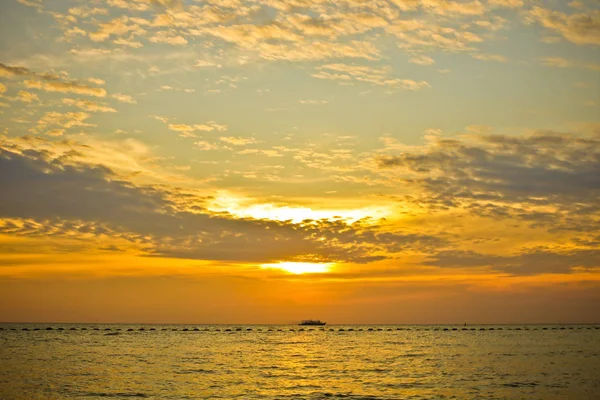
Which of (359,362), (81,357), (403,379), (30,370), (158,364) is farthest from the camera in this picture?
(81,357)

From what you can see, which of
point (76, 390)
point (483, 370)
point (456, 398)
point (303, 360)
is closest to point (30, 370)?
point (76, 390)

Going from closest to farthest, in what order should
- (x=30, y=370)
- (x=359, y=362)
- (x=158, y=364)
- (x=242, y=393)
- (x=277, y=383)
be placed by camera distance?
(x=242, y=393) → (x=277, y=383) → (x=30, y=370) → (x=158, y=364) → (x=359, y=362)

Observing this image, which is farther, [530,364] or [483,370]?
[530,364]

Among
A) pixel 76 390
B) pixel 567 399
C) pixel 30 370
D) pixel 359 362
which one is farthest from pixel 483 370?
pixel 30 370

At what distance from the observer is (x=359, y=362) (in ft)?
298

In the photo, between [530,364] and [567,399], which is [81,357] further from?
[567,399]

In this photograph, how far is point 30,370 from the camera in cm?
7475

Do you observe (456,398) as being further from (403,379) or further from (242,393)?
(242,393)

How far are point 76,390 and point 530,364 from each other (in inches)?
2409

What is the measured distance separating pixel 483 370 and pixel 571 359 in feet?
82.0

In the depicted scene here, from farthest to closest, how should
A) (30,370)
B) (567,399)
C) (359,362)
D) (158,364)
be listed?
(359,362)
(158,364)
(30,370)
(567,399)

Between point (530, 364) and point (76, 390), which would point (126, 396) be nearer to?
point (76, 390)

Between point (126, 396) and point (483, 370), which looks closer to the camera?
point (126, 396)

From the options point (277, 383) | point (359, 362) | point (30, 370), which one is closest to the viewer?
point (277, 383)
